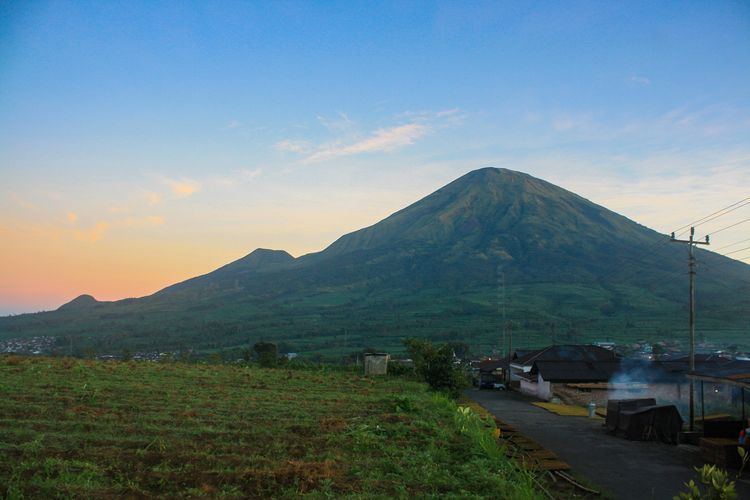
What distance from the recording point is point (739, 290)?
11419 cm

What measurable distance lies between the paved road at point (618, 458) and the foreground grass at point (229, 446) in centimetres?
284

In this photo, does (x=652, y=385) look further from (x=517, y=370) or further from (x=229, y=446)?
(x=229, y=446)

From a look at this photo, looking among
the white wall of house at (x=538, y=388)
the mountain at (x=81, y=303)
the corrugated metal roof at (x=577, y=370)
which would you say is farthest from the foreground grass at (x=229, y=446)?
the mountain at (x=81, y=303)

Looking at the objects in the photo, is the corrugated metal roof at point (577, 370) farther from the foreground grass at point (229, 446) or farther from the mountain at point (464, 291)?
the mountain at point (464, 291)

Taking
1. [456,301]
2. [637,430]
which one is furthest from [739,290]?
[637,430]

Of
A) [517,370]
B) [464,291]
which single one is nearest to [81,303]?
[464,291]

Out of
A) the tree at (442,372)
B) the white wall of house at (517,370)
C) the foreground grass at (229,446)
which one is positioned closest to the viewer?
the foreground grass at (229,446)

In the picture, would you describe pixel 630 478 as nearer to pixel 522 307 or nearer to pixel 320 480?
pixel 320 480

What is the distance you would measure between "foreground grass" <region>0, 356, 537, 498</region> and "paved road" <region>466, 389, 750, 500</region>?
2.84 m

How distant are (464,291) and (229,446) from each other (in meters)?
122

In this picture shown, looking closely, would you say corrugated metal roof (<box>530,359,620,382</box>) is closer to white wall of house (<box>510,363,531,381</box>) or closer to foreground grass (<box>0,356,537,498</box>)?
white wall of house (<box>510,363,531,381</box>)

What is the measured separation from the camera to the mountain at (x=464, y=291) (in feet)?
318

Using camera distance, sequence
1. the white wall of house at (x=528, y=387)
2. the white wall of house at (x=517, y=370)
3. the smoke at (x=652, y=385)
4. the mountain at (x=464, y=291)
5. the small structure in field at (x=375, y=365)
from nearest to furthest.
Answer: the smoke at (x=652, y=385)
the small structure in field at (x=375, y=365)
the white wall of house at (x=528, y=387)
the white wall of house at (x=517, y=370)
the mountain at (x=464, y=291)

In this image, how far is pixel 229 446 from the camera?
11352 millimetres
